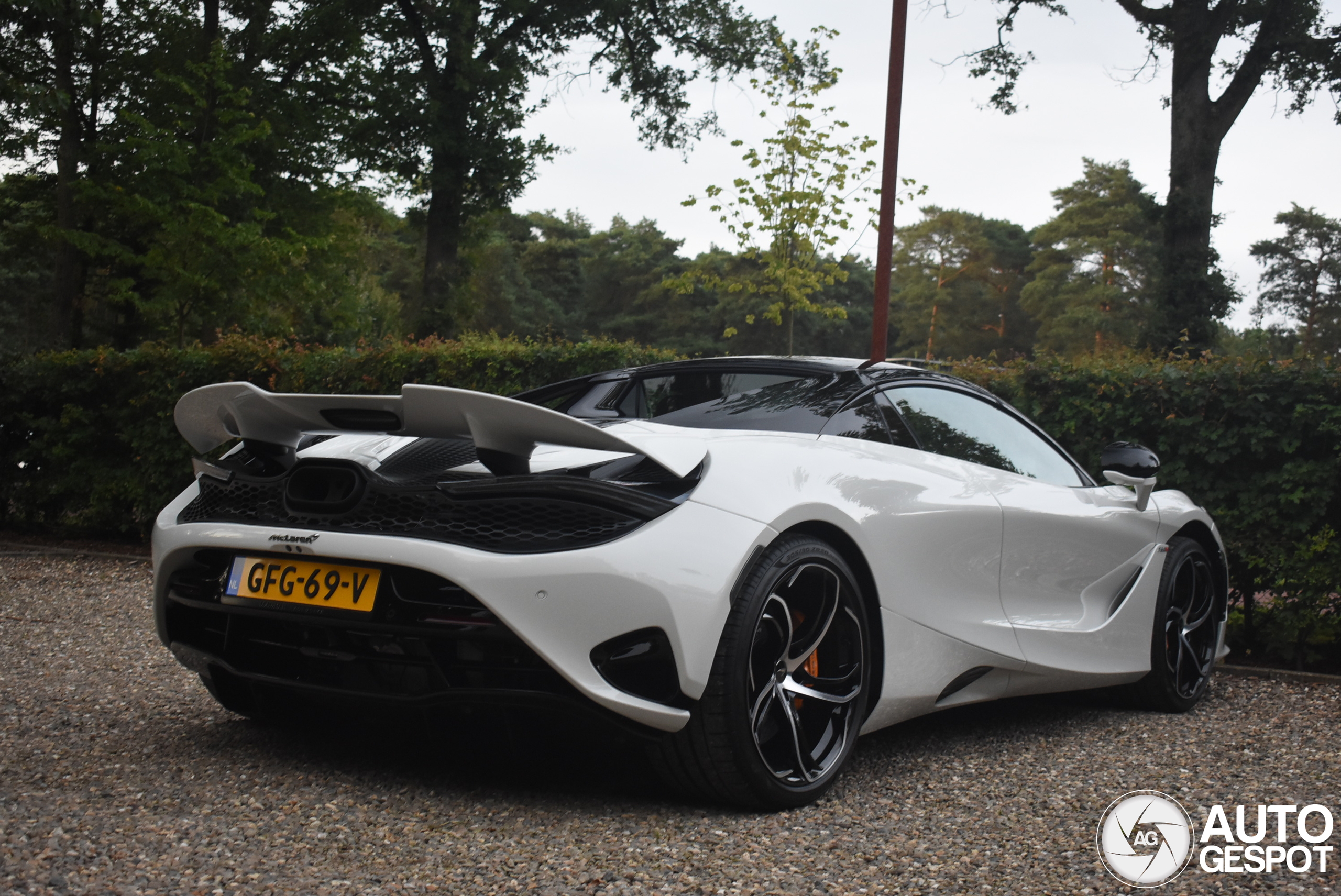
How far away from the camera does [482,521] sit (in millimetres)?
2770

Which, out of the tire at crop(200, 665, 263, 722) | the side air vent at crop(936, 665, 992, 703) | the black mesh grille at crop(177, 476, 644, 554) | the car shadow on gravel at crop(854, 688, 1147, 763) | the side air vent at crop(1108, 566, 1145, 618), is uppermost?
the black mesh grille at crop(177, 476, 644, 554)

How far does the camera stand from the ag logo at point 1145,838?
2.73 meters

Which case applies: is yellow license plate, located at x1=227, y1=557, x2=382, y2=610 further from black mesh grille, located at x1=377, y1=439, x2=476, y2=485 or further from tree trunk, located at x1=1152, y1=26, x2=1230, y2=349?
tree trunk, located at x1=1152, y1=26, x2=1230, y2=349

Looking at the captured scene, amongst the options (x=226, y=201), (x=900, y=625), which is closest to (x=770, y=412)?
(x=900, y=625)

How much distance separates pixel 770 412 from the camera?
350 cm

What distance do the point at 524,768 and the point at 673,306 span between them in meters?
63.7

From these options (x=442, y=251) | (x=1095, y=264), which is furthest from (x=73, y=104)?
(x=1095, y=264)

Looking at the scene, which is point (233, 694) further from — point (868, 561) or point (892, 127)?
point (892, 127)

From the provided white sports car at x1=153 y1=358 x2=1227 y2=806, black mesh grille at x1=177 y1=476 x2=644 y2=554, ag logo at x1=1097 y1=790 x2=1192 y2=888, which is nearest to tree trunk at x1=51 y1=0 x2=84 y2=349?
white sports car at x1=153 y1=358 x2=1227 y2=806

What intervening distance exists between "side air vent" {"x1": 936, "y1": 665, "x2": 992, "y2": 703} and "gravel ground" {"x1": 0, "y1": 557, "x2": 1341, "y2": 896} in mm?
241

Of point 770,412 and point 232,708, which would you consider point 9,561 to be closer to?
point 232,708

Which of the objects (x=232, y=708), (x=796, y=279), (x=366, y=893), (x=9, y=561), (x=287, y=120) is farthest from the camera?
(x=287, y=120)

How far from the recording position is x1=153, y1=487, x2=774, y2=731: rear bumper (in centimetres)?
265

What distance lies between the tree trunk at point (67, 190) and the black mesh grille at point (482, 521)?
18.5 meters
